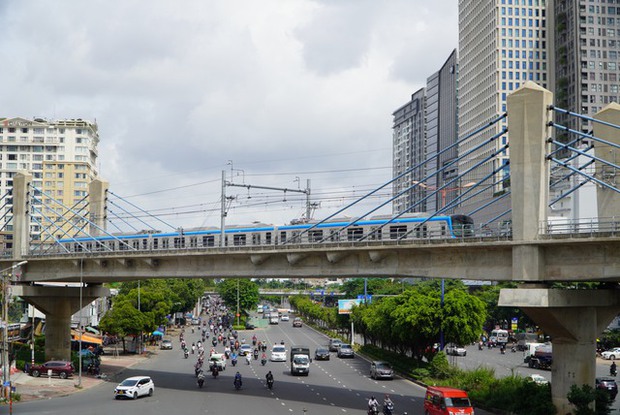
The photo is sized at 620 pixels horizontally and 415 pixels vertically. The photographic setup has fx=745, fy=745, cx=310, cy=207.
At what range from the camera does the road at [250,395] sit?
42.8 metres

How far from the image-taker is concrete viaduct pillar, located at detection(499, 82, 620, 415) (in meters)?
37.3

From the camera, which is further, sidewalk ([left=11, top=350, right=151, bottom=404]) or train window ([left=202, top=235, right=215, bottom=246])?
train window ([left=202, top=235, right=215, bottom=246])

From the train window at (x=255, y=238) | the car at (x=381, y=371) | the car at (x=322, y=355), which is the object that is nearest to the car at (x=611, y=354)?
the car at (x=322, y=355)

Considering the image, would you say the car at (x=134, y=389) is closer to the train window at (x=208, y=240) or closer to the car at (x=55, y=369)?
the car at (x=55, y=369)

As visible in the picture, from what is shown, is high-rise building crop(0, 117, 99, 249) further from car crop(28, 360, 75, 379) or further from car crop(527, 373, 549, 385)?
car crop(527, 373, 549, 385)

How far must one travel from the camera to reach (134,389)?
156 ft

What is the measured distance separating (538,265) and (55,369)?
3947 cm

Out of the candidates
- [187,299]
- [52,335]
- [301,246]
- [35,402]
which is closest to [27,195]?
[52,335]

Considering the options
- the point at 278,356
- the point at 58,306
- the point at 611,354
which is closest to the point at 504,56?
the point at 611,354

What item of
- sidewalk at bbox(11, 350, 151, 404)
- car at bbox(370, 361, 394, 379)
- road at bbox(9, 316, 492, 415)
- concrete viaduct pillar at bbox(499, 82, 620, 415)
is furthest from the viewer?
car at bbox(370, 361, 394, 379)

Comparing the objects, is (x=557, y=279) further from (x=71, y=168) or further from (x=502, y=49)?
(x=71, y=168)

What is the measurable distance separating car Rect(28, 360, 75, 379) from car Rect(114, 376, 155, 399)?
1227 cm

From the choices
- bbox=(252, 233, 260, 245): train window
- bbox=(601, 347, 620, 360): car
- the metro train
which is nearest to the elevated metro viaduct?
the metro train

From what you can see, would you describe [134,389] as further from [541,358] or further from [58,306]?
[541,358]
